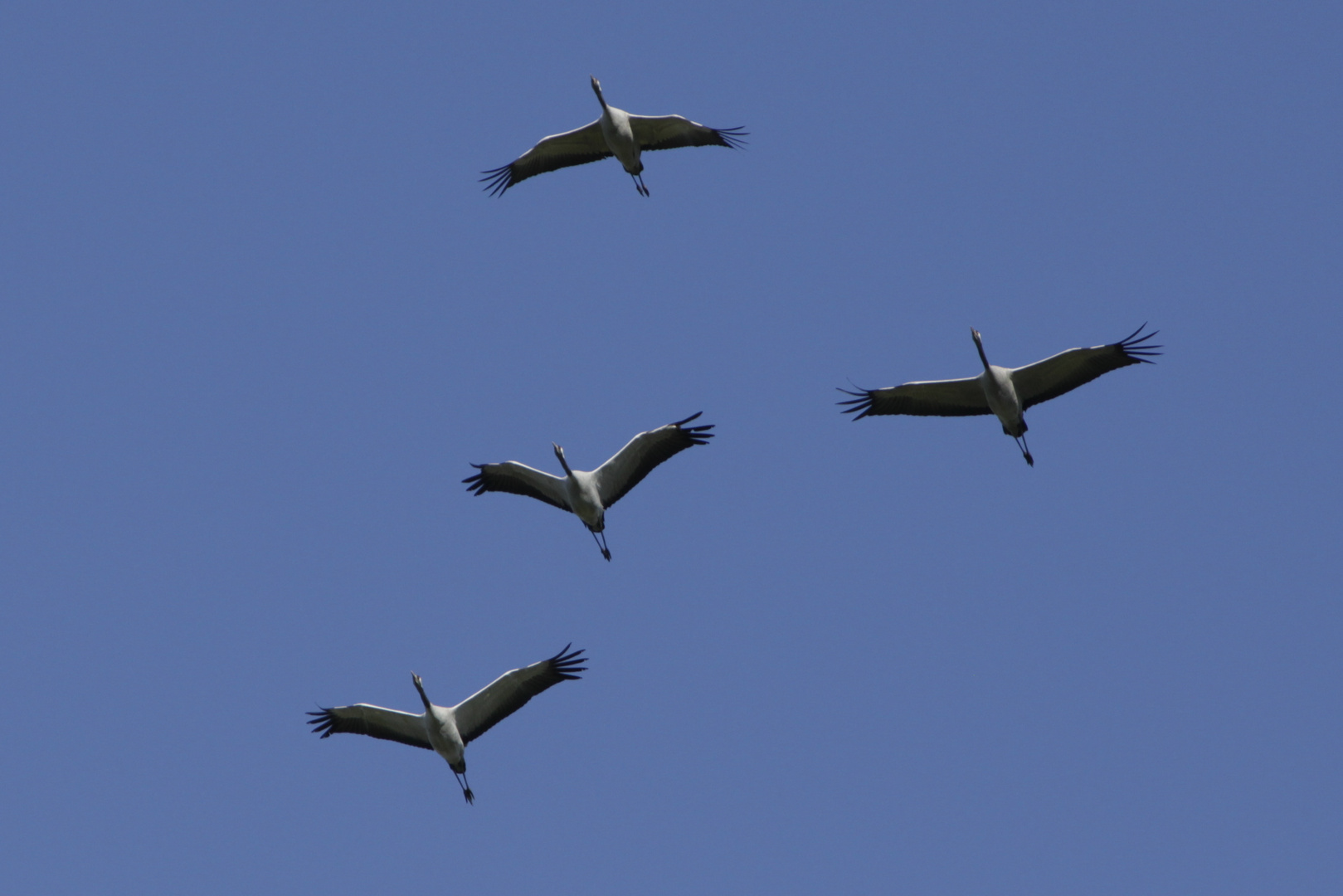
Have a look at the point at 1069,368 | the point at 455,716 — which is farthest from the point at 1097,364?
the point at 455,716

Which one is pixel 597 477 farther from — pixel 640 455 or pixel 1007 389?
pixel 1007 389

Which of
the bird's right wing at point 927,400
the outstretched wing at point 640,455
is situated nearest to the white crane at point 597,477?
the outstretched wing at point 640,455

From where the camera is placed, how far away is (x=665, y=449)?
22656mm

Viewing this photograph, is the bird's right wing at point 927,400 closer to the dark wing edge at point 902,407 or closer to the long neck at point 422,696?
the dark wing edge at point 902,407

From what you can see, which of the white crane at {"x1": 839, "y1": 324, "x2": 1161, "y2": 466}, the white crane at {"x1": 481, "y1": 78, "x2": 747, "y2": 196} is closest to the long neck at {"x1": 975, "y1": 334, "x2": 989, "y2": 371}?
the white crane at {"x1": 839, "y1": 324, "x2": 1161, "y2": 466}

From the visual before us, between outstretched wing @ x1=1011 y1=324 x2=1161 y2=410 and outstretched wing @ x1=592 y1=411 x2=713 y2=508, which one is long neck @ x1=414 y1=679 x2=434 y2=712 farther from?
outstretched wing @ x1=1011 y1=324 x2=1161 y2=410

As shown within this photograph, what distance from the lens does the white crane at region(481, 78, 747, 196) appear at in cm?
2514

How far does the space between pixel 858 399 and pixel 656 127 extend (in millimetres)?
6573

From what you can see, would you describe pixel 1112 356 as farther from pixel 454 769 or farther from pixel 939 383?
pixel 454 769

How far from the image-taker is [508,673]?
869 inches

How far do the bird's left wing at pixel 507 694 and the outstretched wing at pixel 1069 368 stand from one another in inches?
321

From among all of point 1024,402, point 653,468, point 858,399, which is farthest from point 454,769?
point 1024,402

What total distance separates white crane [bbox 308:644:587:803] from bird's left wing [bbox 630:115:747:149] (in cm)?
960

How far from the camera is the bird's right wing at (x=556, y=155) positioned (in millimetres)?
25859
